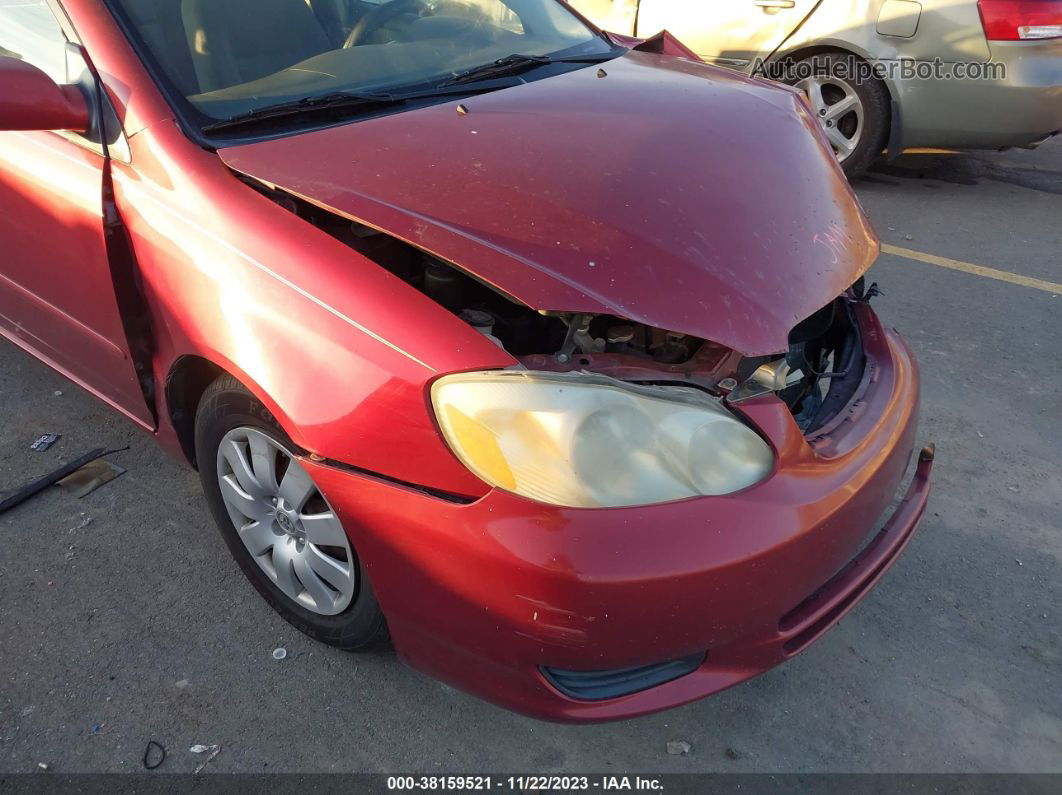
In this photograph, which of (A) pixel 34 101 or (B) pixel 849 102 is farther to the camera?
(B) pixel 849 102

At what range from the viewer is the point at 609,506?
1468 mm

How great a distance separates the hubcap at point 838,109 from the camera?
16.4 ft

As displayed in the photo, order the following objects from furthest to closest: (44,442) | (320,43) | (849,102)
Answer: (849,102) → (44,442) → (320,43)

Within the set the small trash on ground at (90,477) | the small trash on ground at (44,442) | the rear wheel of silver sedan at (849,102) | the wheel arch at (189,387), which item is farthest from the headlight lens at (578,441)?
the rear wheel of silver sedan at (849,102)

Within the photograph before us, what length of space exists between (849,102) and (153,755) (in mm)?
4859

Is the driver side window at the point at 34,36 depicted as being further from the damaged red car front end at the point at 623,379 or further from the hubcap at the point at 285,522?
the hubcap at the point at 285,522

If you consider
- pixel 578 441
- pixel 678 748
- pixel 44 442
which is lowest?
pixel 678 748

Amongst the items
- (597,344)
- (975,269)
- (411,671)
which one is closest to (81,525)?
(411,671)

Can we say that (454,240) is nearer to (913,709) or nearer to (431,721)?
(431,721)

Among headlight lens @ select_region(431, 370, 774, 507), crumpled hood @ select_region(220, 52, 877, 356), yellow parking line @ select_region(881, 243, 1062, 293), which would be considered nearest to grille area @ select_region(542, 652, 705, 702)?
headlight lens @ select_region(431, 370, 774, 507)

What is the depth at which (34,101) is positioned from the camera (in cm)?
181

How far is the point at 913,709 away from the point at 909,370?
0.82m

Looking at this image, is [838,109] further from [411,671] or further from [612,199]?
[411,671]

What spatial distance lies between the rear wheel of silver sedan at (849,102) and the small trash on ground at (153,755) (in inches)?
182
